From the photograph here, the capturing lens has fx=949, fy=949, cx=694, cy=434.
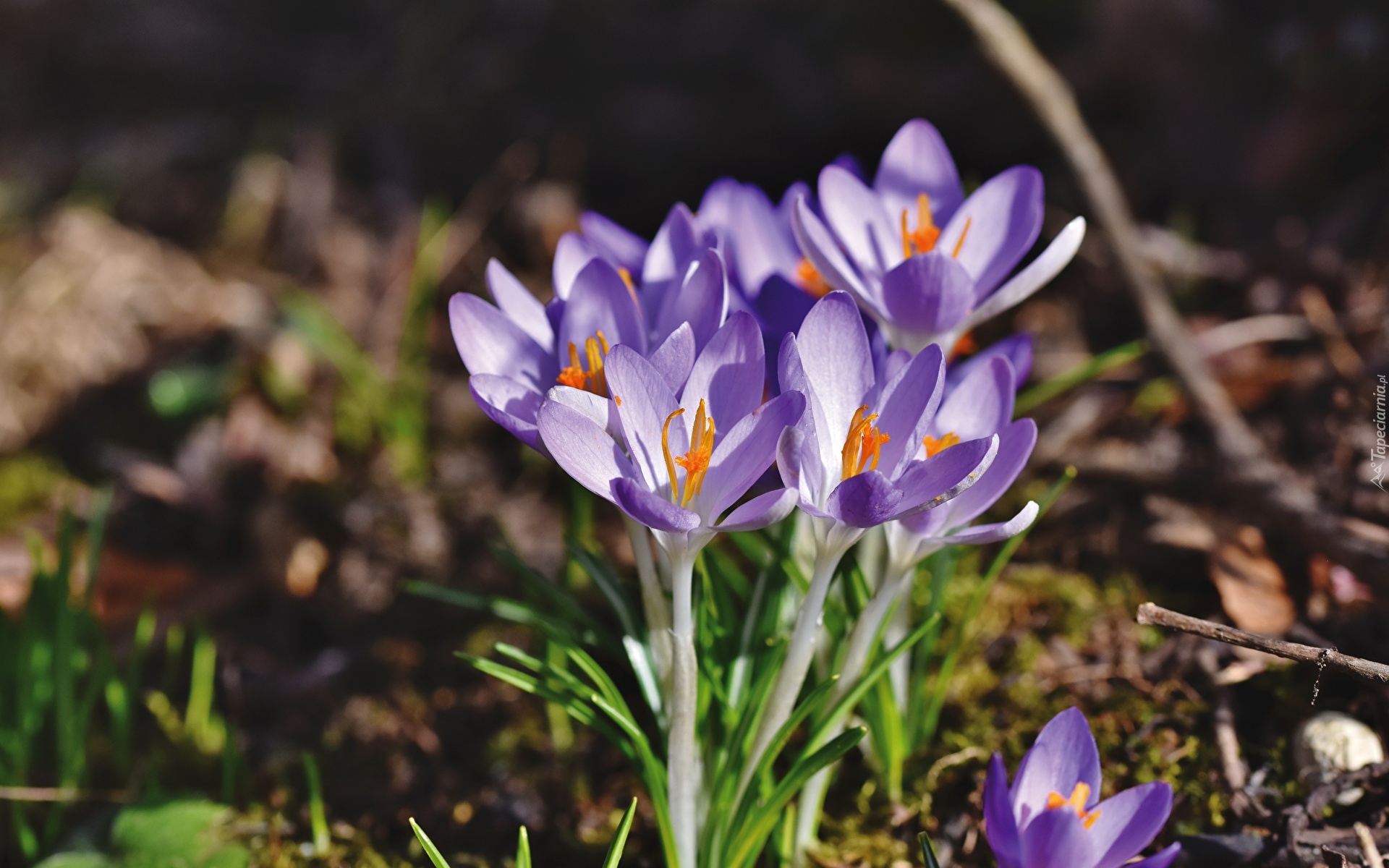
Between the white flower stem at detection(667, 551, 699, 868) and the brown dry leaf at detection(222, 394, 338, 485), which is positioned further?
the brown dry leaf at detection(222, 394, 338, 485)

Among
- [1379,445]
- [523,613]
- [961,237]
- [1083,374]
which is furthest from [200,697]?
[1379,445]

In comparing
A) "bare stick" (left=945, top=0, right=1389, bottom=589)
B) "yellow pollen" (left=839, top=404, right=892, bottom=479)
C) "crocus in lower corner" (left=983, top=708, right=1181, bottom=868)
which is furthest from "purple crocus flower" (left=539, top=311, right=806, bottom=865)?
"bare stick" (left=945, top=0, right=1389, bottom=589)

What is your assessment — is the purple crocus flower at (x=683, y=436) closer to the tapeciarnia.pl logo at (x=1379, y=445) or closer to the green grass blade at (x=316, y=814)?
the green grass blade at (x=316, y=814)

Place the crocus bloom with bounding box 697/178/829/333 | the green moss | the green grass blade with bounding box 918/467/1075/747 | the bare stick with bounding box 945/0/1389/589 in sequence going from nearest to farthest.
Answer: the crocus bloom with bounding box 697/178/829/333
the green grass blade with bounding box 918/467/1075/747
the bare stick with bounding box 945/0/1389/589
the green moss

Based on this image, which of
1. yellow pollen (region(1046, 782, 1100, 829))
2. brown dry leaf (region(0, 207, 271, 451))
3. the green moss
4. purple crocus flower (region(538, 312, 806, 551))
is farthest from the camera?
brown dry leaf (region(0, 207, 271, 451))

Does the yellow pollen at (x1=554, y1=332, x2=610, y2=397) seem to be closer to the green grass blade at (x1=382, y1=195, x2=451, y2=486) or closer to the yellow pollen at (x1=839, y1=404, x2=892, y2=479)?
the yellow pollen at (x1=839, y1=404, x2=892, y2=479)

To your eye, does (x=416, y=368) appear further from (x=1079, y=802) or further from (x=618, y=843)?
(x=1079, y=802)
